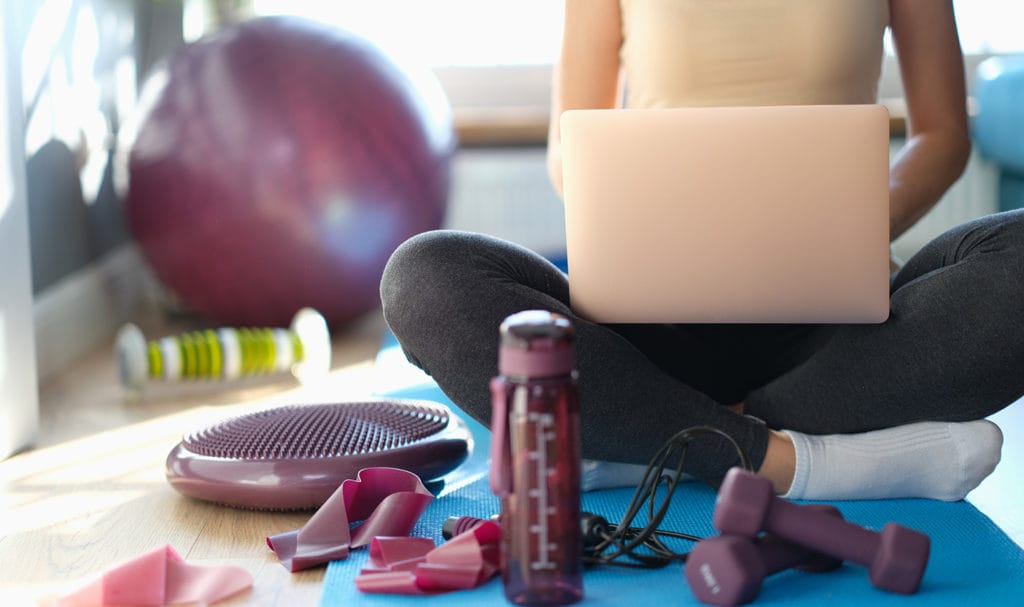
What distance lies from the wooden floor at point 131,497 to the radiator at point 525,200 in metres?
1.25

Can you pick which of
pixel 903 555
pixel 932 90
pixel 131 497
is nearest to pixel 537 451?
pixel 903 555

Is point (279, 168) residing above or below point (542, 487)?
above

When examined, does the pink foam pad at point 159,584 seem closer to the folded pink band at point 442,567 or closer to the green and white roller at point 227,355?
the folded pink band at point 442,567

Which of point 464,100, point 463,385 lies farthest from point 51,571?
point 464,100

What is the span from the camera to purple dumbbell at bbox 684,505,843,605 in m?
0.96

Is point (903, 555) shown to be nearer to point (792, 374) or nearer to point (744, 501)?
point (744, 501)

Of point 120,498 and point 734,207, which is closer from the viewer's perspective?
point 734,207

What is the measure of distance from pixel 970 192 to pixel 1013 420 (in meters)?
1.63

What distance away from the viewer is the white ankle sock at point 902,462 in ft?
4.10

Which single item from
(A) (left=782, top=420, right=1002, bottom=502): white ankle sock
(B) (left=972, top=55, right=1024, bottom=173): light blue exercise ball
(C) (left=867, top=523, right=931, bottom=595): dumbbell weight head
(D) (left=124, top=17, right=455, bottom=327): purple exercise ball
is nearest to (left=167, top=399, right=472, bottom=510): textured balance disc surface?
(A) (left=782, top=420, right=1002, bottom=502): white ankle sock

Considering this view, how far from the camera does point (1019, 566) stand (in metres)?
1.06

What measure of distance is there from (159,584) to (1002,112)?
235 centimetres

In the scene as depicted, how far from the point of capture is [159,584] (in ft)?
3.38

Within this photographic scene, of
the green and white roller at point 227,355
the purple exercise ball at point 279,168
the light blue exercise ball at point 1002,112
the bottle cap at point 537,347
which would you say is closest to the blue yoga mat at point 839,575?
the bottle cap at point 537,347
